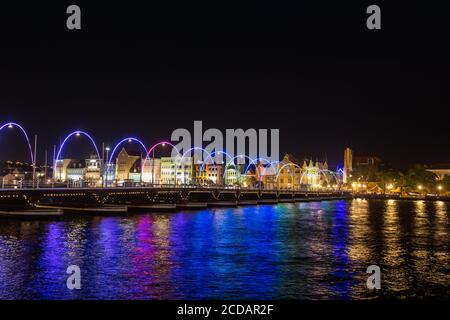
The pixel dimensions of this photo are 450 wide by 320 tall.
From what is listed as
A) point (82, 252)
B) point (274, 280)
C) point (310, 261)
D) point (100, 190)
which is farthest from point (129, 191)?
point (274, 280)

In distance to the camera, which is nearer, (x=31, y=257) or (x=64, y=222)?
(x=31, y=257)

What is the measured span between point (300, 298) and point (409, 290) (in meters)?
7.23

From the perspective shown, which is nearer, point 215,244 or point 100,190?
point 215,244

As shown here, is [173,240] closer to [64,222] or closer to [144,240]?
[144,240]

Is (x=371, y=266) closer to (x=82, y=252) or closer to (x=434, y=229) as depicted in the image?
(x=82, y=252)

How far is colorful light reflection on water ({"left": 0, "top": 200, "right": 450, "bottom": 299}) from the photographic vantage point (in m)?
31.7

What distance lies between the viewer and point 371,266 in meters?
40.6

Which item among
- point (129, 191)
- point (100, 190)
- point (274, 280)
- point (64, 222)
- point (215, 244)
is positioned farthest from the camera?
point (129, 191)

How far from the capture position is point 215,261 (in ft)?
141

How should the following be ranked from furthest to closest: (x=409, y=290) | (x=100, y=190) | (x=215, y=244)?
(x=100, y=190) < (x=215, y=244) < (x=409, y=290)

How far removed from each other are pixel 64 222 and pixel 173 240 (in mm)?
23082

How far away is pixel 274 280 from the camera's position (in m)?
35.2

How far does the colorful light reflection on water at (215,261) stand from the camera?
3167cm

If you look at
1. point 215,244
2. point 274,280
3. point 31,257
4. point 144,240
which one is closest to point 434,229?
point 215,244
